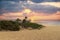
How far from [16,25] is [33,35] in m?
0.17

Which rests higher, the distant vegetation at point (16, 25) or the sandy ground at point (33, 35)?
the distant vegetation at point (16, 25)

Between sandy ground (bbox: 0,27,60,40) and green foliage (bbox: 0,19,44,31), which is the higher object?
green foliage (bbox: 0,19,44,31)

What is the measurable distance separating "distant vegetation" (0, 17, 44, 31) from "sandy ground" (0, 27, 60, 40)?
4cm

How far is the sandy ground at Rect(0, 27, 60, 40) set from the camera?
1.76 m

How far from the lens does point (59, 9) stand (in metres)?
1.86

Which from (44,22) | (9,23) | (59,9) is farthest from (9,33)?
(59,9)

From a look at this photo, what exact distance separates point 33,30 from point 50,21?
6.7 inches

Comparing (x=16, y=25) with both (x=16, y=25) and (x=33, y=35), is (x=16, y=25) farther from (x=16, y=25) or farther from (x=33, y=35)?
(x=33, y=35)

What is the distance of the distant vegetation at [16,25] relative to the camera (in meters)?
1.81

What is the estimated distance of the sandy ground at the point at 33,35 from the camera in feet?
5.78

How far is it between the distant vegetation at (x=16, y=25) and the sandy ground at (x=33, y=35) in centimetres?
4

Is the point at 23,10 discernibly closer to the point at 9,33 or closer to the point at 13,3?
the point at 13,3

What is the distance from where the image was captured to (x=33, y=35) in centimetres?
178

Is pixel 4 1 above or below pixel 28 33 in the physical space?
above
